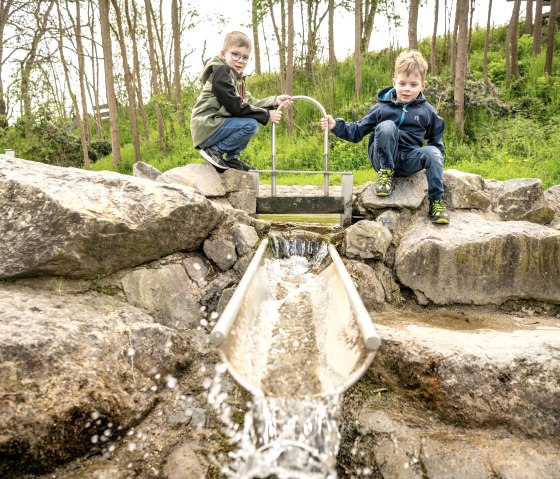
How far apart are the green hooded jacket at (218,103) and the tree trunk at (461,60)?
23.5 feet

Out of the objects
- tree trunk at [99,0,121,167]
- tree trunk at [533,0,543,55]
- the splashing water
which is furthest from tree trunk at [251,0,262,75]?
the splashing water

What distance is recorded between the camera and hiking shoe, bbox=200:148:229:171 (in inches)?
187

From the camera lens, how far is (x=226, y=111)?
186 inches

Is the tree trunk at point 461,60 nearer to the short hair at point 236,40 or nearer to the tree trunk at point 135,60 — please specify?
the short hair at point 236,40

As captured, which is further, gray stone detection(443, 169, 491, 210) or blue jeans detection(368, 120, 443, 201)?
gray stone detection(443, 169, 491, 210)

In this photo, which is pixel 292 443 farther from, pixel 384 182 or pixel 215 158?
pixel 215 158

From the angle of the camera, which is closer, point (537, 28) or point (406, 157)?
point (406, 157)

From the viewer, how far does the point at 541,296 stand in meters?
3.87

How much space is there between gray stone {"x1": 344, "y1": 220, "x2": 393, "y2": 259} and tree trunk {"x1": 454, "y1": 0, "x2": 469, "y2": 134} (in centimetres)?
737

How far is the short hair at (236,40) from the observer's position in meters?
4.53

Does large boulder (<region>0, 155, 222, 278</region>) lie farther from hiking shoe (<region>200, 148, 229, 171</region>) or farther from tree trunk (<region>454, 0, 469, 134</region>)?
tree trunk (<region>454, 0, 469, 134</region>)

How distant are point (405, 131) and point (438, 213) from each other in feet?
3.19

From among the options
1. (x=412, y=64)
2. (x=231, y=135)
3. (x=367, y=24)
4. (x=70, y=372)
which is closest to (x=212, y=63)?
(x=231, y=135)

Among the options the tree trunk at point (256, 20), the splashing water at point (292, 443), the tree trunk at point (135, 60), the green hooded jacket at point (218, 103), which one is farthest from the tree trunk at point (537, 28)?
the splashing water at point (292, 443)
